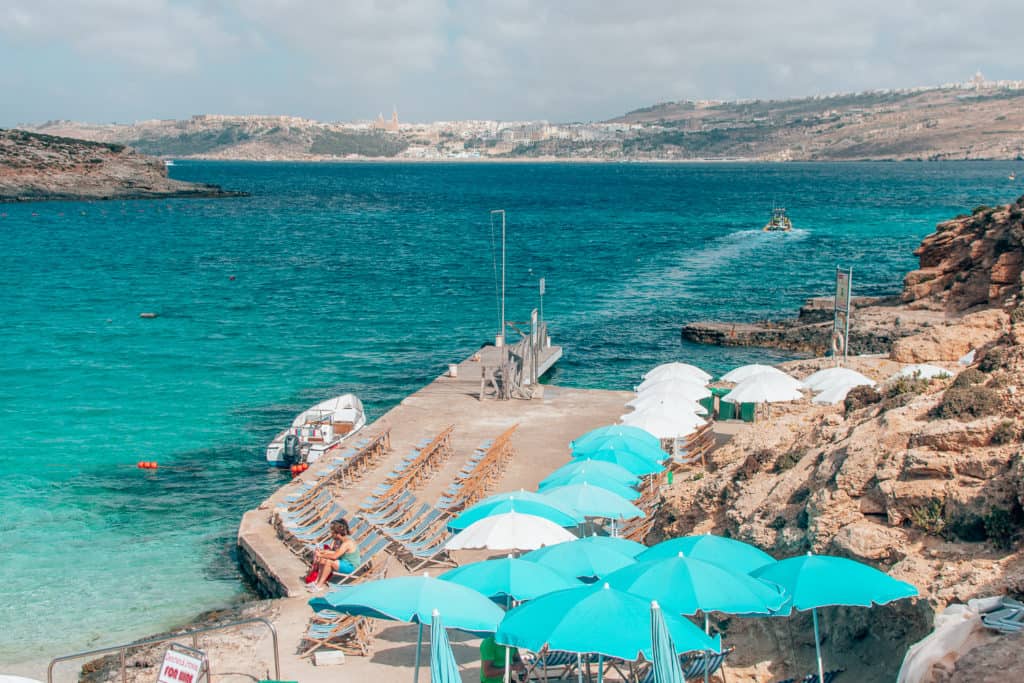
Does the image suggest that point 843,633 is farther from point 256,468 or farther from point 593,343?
point 593,343

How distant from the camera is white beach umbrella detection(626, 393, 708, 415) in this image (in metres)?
19.7

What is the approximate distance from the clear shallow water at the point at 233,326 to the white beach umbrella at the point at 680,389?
28.0 ft

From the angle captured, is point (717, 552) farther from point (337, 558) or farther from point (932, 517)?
point (337, 558)

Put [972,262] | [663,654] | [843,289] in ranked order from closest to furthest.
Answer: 1. [663,654]
2. [843,289]
3. [972,262]

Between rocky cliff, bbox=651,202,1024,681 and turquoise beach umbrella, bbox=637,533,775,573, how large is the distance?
650 mm

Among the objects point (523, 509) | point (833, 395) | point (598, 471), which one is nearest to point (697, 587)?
point (523, 509)

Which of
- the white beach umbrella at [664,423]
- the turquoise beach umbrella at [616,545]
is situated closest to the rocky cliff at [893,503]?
the turquoise beach umbrella at [616,545]

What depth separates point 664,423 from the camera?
18906 millimetres

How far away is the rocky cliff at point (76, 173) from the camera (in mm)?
112625

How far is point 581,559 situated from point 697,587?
199cm

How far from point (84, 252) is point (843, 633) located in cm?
6812

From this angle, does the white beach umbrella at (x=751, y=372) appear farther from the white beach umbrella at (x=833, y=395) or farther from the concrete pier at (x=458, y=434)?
the concrete pier at (x=458, y=434)

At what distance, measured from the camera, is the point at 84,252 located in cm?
6925

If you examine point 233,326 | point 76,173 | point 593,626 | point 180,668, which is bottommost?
point 233,326
